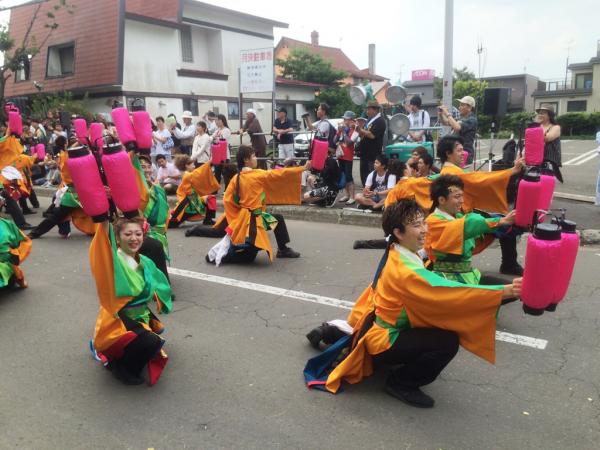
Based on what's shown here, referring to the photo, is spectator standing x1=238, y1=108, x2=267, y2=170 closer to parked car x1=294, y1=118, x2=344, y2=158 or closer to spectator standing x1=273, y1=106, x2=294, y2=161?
spectator standing x1=273, y1=106, x2=294, y2=161

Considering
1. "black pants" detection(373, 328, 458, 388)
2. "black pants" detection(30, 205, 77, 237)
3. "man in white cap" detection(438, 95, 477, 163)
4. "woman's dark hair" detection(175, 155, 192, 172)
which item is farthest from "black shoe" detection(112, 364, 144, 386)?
"man in white cap" detection(438, 95, 477, 163)

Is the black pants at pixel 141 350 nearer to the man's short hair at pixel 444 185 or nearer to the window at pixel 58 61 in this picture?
the man's short hair at pixel 444 185

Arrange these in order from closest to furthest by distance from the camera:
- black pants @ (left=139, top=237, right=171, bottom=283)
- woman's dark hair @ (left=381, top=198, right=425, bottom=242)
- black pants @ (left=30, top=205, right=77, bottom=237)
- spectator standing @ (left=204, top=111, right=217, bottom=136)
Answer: woman's dark hair @ (left=381, top=198, right=425, bottom=242)
black pants @ (left=139, top=237, right=171, bottom=283)
black pants @ (left=30, top=205, right=77, bottom=237)
spectator standing @ (left=204, top=111, right=217, bottom=136)

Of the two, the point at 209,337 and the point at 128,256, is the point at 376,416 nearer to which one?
the point at 209,337

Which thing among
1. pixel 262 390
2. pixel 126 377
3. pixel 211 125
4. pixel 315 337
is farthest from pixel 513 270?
pixel 211 125

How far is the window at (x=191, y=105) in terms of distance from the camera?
67.8ft

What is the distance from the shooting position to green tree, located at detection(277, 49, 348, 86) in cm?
2888

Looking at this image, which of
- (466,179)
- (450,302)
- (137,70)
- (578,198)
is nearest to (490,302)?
(450,302)

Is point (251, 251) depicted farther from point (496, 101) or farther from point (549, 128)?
point (496, 101)

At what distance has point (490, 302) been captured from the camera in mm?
2566

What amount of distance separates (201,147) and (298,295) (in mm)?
6482

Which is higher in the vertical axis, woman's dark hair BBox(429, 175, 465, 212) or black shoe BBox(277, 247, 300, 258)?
woman's dark hair BBox(429, 175, 465, 212)

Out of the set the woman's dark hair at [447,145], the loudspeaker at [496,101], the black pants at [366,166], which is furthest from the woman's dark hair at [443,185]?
the loudspeaker at [496,101]

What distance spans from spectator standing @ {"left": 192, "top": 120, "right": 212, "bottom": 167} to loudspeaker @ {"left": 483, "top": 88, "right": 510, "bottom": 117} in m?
5.46
